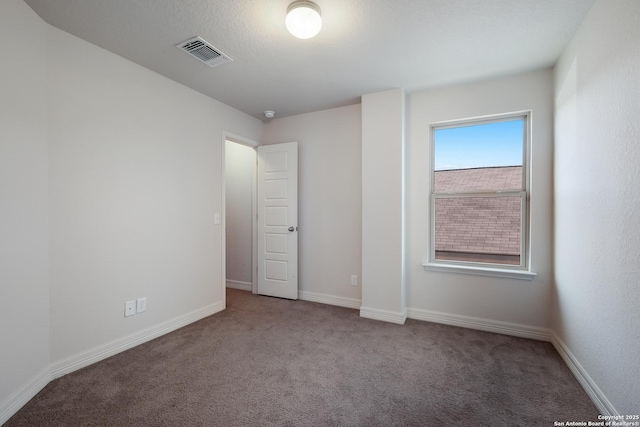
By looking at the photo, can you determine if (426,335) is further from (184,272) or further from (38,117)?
(38,117)

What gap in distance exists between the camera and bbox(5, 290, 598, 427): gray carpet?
1.61m

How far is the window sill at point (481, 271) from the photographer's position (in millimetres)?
2645

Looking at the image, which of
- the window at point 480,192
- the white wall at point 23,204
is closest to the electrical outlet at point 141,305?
the white wall at point 23,204

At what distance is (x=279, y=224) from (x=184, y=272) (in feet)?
4.56

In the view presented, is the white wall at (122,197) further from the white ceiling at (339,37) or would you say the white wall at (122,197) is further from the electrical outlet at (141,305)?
the white ceiling at (339,37)

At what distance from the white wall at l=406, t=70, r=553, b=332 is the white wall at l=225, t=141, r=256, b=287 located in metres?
2.39

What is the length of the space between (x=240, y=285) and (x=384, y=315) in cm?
236

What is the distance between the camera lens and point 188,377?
78.2 inches

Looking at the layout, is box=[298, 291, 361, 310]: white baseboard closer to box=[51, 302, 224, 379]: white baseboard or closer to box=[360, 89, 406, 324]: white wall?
box=[360, 89, 406, 324]: white wall

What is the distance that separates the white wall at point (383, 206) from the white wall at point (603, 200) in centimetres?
137

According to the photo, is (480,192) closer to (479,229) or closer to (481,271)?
(479,229)

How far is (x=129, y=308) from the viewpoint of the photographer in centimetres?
243

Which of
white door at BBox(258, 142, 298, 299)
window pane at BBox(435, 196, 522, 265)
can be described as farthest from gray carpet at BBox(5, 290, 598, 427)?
white door at BBox(258, 142, 298, 299)

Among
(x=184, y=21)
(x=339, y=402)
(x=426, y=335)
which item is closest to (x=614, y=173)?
(x=426, y=335)
